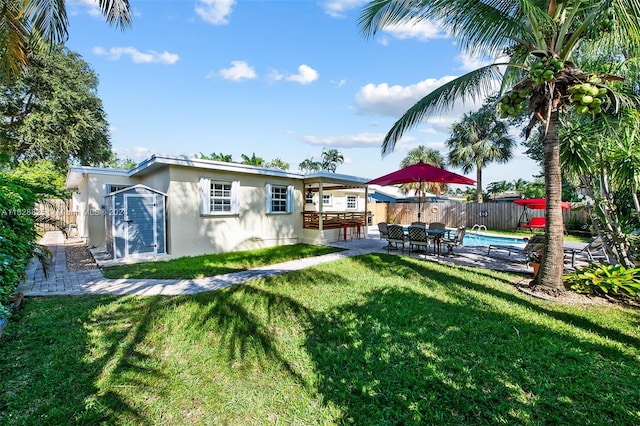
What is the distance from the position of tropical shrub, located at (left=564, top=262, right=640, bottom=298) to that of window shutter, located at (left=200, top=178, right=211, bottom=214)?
1015cm

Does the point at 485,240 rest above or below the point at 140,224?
below

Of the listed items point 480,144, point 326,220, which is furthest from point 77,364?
point 480,144

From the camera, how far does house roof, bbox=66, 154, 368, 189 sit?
9.04m

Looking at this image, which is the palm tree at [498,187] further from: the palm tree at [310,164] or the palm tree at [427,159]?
the palm tree at [310,164]

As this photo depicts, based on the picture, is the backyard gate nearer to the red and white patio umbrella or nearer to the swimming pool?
the red and white patio umbrella

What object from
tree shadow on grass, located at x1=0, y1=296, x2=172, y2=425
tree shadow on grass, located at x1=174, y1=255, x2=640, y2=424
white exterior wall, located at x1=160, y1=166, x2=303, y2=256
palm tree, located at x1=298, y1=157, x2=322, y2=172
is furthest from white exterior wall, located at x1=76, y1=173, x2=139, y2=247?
palm tree, located at x1=298, y1=157, x2=322, y2=172

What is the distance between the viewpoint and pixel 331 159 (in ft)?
140

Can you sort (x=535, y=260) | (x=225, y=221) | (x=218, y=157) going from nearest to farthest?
(x=535, y=260) < (x=225, y=221) < (x=218, y=157)

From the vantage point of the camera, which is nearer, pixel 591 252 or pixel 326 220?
pixel 591 252

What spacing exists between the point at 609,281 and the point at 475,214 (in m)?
16.9

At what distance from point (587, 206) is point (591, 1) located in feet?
12.7

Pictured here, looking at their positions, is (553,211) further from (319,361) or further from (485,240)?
(485,240)

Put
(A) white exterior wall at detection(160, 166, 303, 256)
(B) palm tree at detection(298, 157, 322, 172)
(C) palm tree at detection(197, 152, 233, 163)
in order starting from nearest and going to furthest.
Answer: (A) white exterior wall at detection(160, 166, 303, 256) < (C) palm tree at detection(197, 152, 233, 163) < (B) palm tree at detection(298, 157, 322, 172)

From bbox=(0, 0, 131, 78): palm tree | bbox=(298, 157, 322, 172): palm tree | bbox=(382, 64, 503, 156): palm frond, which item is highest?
bbox=(298, 157, 322, 172): palm tree
